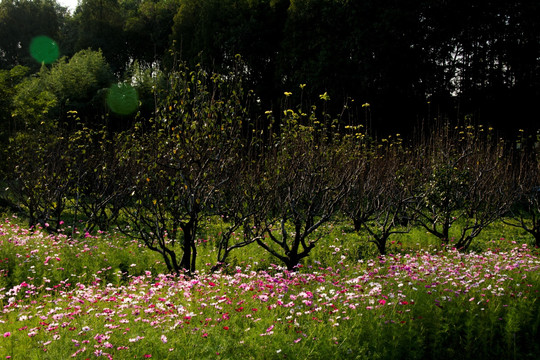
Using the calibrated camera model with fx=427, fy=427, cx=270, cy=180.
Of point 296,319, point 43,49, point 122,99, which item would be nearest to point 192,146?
point 296,319

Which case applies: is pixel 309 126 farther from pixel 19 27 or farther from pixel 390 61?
pixel 19 27

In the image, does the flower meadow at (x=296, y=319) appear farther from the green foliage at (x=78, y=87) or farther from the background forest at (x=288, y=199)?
the green foliage at (x=78, y=87)

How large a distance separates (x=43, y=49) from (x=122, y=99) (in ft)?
109

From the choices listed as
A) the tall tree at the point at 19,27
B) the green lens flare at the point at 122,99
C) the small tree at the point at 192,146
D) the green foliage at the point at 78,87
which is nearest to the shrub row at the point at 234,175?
the small tree at the point at 192,146

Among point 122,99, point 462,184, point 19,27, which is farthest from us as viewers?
point 19,27

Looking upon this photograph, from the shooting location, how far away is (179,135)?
7438 mm

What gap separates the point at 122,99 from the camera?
24.3m

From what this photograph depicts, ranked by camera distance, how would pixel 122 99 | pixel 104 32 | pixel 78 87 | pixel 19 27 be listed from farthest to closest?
pixel 19 27, pixel 104 32, pixel 78 87, pixel 122 99

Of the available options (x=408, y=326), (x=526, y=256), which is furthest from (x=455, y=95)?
(x=408, y=326)

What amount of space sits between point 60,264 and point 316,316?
5736 millimetres

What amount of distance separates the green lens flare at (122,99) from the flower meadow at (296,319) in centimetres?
1843

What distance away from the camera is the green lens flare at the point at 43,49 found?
48625mm

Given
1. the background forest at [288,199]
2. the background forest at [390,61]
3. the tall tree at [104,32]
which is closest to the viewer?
the background forest at [288,199]

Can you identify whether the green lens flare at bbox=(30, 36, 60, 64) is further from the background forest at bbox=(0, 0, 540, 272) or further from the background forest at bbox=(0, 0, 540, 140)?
the background forest at bbox=(0, 0, 540, 140)
